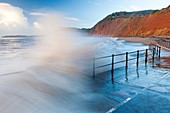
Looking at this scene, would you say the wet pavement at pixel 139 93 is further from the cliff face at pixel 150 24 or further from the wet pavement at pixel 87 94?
the cliff face at pixel 150 24

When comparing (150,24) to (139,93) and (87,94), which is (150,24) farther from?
(87,94)

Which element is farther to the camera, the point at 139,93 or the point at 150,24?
the point at 150,24

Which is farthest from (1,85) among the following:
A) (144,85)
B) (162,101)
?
(162,101)

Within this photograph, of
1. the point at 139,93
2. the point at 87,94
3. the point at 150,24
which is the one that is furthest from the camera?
the point at 150,24

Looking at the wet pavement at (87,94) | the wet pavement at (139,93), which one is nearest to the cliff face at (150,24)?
the wet pavement at (139,93)

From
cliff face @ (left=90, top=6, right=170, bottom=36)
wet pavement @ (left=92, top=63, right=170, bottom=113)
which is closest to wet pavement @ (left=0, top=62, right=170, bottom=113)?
wet pavement @ (left=92, top=63, right=170, bottom=113)

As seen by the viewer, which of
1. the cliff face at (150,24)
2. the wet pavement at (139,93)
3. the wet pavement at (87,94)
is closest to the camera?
the wet pavement at (139,93)

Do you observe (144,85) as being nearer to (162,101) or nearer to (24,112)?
(162,101)

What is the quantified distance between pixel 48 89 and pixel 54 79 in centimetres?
162

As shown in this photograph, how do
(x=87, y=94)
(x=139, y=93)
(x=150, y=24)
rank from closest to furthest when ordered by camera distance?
(x=139, y=93)
(x=87, y=94)
(x=150, y=24)

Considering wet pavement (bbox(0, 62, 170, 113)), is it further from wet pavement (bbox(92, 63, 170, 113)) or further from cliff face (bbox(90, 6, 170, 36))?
cliff face (bbox(90, 6, 170, 36))

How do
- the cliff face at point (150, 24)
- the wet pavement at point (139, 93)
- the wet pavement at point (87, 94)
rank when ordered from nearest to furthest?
the wet pavement at point (139, 93) < the wet pavement at point (87, 94) < the cliff face at point (150, 24)

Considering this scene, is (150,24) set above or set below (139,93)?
above

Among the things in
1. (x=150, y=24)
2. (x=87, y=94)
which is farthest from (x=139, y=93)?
(x=150, y=24)
